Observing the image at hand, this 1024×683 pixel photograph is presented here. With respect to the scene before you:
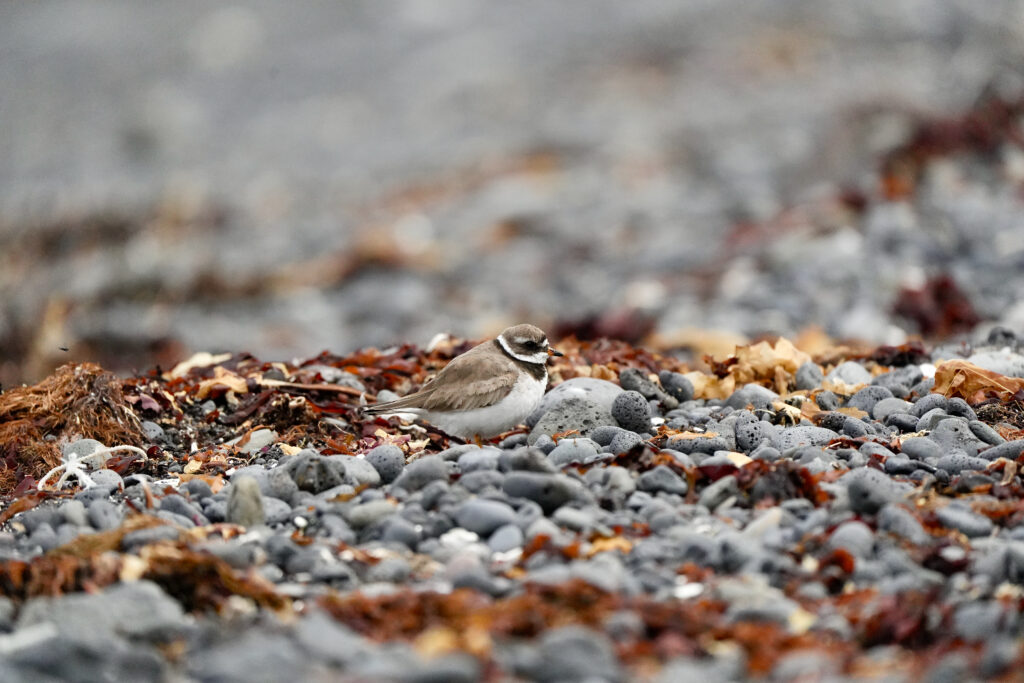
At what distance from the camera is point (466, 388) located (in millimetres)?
5633

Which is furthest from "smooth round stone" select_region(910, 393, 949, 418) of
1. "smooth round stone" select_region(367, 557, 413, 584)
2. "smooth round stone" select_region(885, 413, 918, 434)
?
"smooth round stone" select_region(367, 557, 413, 584)

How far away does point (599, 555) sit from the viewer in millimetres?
3785

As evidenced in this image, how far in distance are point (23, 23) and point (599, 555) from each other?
23072mm

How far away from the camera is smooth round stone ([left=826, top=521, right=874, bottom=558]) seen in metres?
3.75

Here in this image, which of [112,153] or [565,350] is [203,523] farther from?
[112,153]

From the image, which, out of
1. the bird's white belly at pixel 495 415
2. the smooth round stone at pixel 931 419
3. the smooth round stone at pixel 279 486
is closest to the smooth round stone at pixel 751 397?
the smooth round stone at pixel 931 419

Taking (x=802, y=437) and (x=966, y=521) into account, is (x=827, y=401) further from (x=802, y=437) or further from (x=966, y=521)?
(x=966, y=521)

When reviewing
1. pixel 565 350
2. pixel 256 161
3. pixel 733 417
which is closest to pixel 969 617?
pixel 733 417

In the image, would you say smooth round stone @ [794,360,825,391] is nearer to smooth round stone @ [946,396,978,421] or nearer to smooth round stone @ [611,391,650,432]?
smooth round stone @ [946,396,978,421]

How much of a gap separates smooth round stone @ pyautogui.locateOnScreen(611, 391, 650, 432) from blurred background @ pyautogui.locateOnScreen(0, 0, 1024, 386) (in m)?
3.20

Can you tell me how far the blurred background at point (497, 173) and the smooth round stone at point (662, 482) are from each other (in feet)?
13.5

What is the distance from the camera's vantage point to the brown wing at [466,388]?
5.58 meters

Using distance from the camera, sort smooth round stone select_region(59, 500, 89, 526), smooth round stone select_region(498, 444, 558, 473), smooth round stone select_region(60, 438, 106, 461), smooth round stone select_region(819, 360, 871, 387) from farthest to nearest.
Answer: smooth round stone select_region(819, 360, 871, 387), smooth round stone select_region(60, 438, 106, 461), smooth round stone select_region(498, 444, 558, 473), smooth round stone select_region(59, 500, 89, 526)

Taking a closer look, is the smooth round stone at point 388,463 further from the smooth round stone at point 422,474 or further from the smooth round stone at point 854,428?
the smooth round stone at point 854,428
